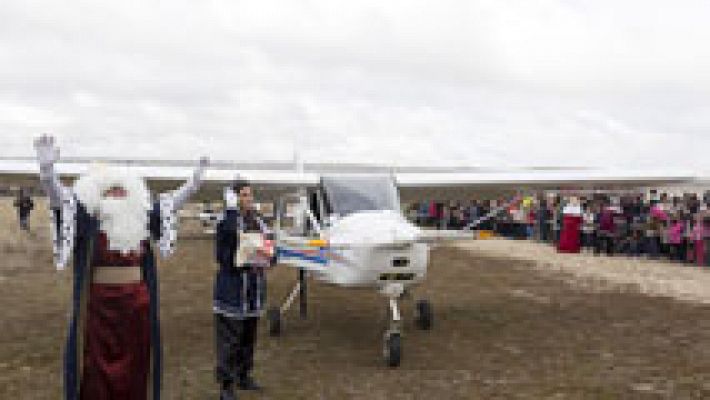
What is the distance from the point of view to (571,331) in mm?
9422

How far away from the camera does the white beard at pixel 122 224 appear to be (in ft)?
14.8

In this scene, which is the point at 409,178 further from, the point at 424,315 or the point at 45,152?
the point at 45,152

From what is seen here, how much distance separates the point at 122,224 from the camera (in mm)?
4547

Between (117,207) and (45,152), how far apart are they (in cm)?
60

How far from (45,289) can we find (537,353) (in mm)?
9515

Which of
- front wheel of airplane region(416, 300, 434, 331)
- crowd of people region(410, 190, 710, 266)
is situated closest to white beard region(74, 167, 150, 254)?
front wheel of airplane region(416, 300, 434, 331)

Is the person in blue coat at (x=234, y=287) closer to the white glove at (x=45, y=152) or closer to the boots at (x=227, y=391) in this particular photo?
the boots at (x=227, y=391)

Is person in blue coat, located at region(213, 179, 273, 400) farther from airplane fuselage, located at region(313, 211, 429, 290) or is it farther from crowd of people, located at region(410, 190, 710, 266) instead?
crowd of people, located at region(410, 190, 710, 266)

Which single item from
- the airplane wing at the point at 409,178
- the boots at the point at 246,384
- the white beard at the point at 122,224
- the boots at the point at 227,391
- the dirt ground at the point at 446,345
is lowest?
the dirt ground at the point at 446,345

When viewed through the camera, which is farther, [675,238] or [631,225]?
[631,225]

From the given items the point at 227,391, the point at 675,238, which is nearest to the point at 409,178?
the point at 227,391

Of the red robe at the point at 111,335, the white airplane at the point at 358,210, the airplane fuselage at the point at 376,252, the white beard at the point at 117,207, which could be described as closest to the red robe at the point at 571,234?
the white airplane at the point at 358,210

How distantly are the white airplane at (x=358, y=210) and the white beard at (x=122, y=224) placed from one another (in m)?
2.03

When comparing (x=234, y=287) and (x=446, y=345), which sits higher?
(x=234, y=287)
